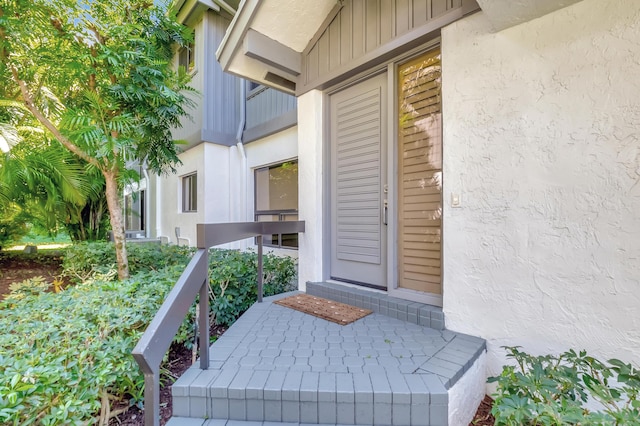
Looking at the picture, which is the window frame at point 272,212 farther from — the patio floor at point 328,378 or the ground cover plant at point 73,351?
the patio floor at point 328,378

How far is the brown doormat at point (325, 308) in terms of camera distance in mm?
3102

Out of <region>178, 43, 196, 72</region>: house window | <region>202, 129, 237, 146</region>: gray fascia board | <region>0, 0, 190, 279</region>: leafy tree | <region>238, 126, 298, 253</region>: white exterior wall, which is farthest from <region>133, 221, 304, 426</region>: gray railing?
<region>178, 43, 196, 72</region>: house window

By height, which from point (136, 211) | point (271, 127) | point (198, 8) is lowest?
point (136, 211)

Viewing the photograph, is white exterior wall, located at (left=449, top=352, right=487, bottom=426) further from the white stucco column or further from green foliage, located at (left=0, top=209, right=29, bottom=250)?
green foliage, located at (left=0, top=209, right=29, bottom=250)

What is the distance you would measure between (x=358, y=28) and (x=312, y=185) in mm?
1907

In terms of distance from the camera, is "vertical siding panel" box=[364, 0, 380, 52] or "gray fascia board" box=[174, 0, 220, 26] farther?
"gray fascia board" box=[174, 0, 220, 26]

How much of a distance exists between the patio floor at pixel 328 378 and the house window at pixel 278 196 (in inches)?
128

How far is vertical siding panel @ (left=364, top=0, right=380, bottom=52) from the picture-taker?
327 centimetres

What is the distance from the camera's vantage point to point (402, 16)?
120 inches

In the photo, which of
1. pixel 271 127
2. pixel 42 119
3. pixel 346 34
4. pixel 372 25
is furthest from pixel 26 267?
pixel 372 25

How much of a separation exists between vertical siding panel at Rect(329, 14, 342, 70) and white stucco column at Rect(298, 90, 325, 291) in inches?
17.2

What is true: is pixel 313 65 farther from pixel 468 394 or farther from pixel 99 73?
pixel 468 394

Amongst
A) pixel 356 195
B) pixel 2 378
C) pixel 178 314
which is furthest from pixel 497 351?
pixel 2 378

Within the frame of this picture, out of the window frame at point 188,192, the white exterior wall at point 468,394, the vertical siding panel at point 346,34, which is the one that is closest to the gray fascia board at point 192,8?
the window frame at point 188,192
